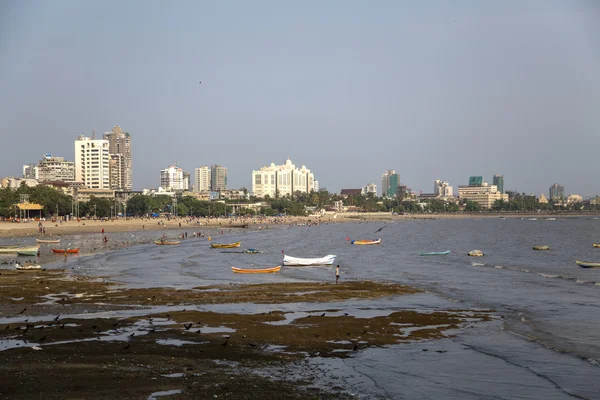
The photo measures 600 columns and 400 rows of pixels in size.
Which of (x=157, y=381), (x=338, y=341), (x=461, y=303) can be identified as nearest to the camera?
(x=157, y=381)

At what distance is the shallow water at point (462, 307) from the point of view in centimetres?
1881

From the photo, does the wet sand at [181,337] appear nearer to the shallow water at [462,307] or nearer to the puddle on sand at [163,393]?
the puddle on sand at [163,393]

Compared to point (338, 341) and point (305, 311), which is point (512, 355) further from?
point (305, 311)

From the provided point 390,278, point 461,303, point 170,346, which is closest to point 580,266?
point 390,278

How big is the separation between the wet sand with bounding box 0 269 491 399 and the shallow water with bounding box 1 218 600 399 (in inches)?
47.5

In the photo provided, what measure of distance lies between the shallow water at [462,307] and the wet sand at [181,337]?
1208 mm

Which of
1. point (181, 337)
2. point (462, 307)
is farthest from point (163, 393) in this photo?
point (462, 307)

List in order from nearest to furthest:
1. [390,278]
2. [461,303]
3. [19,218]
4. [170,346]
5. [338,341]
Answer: [170,346], [338,341], [461,303], [390,278], [19,218]

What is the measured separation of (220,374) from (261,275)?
101 feet

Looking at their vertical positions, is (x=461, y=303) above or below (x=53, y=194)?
below

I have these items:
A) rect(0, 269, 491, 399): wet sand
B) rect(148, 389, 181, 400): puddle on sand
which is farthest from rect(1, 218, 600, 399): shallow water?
rect(148, 389, 181, 400): puddle on sand

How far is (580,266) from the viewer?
58.2m

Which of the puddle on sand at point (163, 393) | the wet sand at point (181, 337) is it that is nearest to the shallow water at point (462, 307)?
the wet sand at point (181, 337)

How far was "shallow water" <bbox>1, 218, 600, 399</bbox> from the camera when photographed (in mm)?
18812
